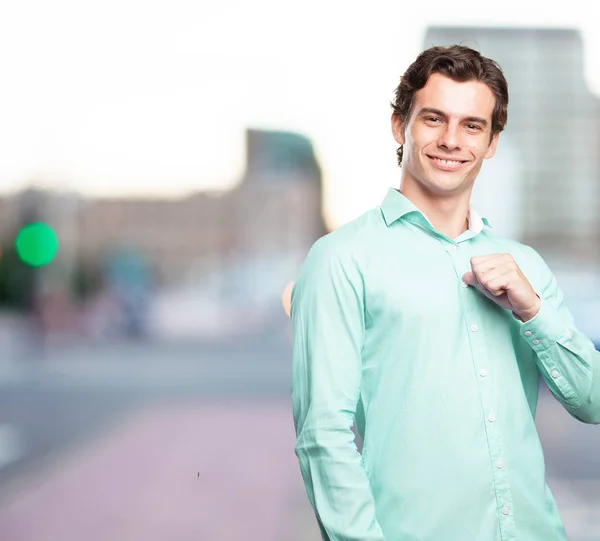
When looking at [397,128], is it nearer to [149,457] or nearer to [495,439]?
[495,439]

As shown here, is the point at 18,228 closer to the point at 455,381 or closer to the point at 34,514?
the point at 34,514

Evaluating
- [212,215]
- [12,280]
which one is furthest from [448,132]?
[212,215]

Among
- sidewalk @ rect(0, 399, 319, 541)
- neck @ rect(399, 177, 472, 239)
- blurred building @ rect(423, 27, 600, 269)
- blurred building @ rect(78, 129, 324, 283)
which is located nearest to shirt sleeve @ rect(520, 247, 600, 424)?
neck @ rect(399, 177, 472, 239)

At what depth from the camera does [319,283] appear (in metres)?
1.61

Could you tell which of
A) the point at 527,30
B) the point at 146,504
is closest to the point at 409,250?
the point at 146,504

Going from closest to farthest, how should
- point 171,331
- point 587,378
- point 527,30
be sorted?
point 587,378, point 171,331, point 527,30

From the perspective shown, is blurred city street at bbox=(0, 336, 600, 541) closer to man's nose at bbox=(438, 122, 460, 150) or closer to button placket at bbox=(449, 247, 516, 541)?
button placket at bbox=(449, 247, 516, 541)

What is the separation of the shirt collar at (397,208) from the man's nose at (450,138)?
0.12 metres

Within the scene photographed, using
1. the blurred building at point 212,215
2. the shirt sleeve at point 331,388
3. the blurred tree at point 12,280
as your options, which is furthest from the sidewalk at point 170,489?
the blurred building at point 212,215

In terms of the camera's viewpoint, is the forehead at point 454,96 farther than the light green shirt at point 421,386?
Yes

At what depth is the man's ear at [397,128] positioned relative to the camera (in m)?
1.88

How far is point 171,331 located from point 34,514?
74.6ft

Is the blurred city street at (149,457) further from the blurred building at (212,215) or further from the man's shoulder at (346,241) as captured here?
the blurred building at (212,215)

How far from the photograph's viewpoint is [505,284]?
5.26 ft
